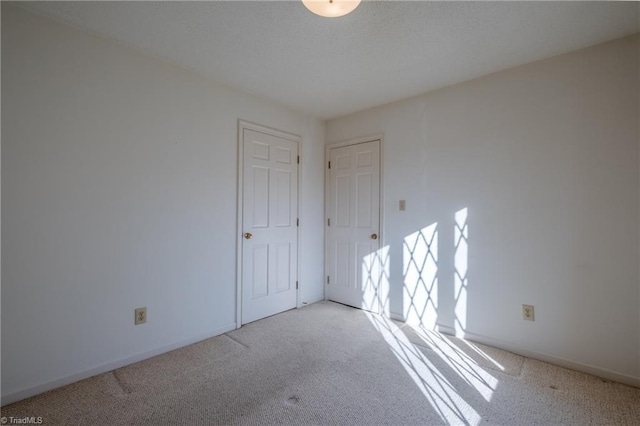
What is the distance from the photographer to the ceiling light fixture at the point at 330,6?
1334 mm

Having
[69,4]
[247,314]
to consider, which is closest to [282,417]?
[247,314]

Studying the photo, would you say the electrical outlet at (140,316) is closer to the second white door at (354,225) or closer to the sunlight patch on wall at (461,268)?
the second white door at (354,225)

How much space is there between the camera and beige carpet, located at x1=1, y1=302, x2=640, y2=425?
1563 mm

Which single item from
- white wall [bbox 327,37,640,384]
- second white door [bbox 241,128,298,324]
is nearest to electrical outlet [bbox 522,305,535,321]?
white wall [bbox 327,37,640,384]

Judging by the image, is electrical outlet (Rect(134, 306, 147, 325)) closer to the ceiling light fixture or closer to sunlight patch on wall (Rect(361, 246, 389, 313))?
sunlight patch on wall (Rect(361, 246, 389, 313))

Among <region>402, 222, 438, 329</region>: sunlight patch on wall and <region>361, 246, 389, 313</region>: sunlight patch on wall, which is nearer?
<region>402, 222, 438, 329</region>: sunlight patch on wall

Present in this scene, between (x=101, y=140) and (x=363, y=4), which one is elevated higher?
(x=363, y=4)

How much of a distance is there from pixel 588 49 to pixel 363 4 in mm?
1666

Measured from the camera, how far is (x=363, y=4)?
162 centimetres

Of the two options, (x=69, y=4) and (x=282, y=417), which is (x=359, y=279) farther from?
(x=69, y=4)

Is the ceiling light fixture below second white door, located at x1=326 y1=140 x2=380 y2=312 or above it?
above

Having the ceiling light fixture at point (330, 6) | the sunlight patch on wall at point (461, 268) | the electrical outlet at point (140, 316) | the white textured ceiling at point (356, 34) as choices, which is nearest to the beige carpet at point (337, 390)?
the sunlight patch on wall at point (461, 268)

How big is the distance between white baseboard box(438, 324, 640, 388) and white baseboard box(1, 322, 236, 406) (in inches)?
86.8

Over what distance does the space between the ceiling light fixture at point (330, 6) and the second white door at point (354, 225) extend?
1834 millimetres
